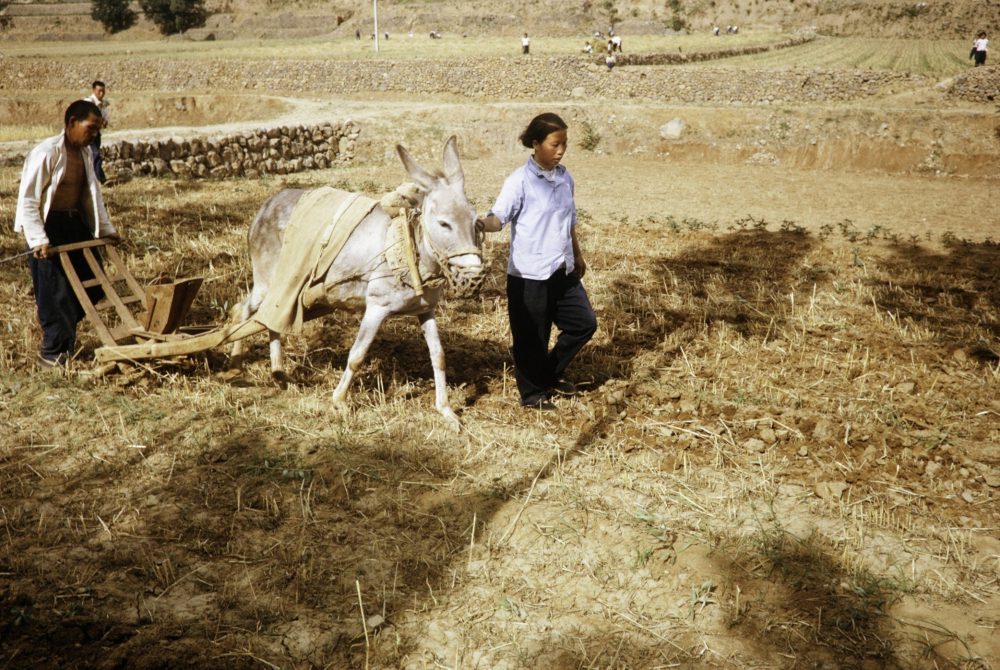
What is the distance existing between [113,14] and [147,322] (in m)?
60.8

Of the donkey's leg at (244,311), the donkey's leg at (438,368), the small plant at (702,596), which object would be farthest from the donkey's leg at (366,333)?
the small plant at (702,596)

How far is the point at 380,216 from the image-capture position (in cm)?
502

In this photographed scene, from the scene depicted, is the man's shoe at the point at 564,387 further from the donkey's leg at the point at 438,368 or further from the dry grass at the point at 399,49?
the dry grass at the point at 399,49

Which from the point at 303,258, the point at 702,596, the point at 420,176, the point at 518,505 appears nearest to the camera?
the point at 702,596

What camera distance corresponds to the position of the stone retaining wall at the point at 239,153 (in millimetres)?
14758

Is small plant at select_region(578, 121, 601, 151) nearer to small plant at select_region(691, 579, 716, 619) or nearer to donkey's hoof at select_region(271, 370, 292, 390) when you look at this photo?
donkey's hoof at select_region(271, 370, 292, 390)

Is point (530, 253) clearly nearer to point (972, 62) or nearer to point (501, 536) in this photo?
point (501, 536)

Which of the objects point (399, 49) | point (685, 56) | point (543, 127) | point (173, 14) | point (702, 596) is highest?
point (173, 14)

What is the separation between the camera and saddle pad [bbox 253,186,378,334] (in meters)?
4.89

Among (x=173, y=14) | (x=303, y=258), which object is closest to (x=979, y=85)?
(x=303, y=258)

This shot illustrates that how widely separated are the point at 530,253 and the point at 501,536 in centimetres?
188

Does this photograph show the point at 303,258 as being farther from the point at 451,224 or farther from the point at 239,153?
the point at 239,153

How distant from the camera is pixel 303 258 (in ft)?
16.1

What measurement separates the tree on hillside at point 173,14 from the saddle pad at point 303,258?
192 feet
